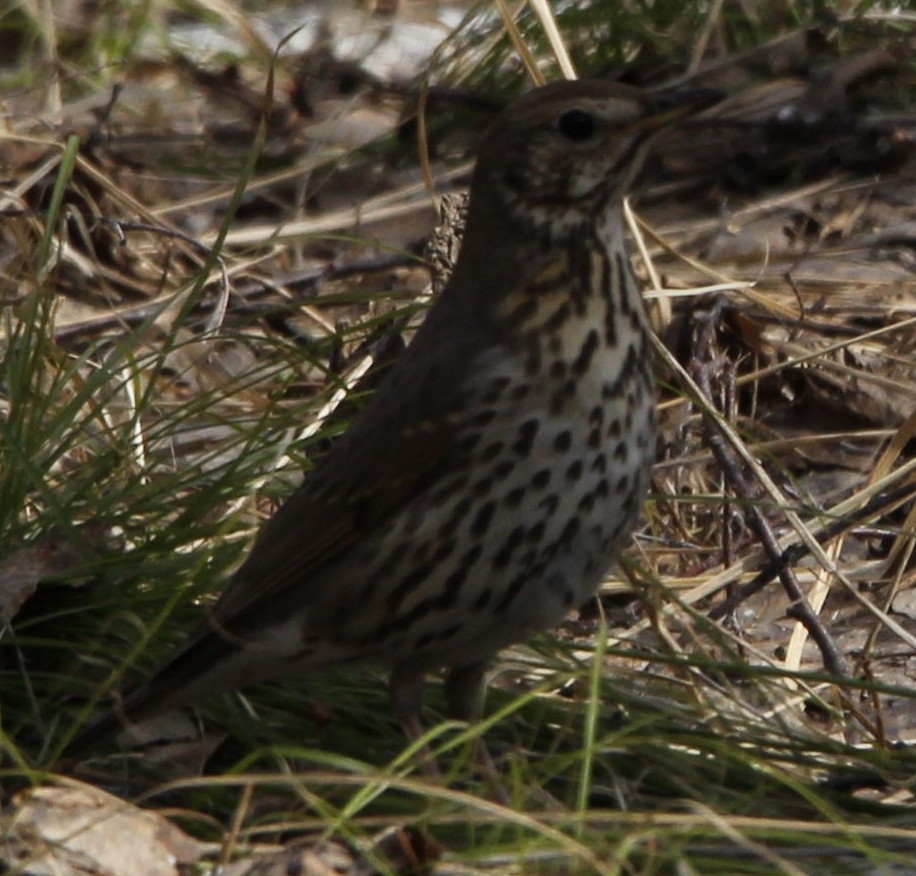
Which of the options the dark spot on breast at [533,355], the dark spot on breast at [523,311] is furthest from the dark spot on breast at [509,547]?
the dark spot on breast at [523,311]

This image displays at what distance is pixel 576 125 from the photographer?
12.8 ft

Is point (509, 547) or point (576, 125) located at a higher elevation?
point (576, 125)

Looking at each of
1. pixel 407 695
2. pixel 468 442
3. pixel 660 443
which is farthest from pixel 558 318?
pixel 660 443

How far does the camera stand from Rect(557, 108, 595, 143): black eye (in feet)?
12.8

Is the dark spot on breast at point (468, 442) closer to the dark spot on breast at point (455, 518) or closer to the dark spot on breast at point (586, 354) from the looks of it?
the dark spot on breast at point (455, 518)

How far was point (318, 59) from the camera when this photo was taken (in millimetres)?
8125

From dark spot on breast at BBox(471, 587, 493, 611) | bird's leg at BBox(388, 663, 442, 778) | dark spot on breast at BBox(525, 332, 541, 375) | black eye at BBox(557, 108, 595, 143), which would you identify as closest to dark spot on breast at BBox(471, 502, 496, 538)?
dark spot on breast at BBox(471, 587, 493, 611)

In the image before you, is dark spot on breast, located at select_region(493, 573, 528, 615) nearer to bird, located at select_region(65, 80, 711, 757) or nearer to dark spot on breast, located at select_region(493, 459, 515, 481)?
bird, located at select_region(65, 80, 711, 757)

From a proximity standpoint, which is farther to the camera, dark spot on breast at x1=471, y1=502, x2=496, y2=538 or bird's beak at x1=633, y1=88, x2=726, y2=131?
bird's beak at x1=633, y1=88, x2=726, y2=131

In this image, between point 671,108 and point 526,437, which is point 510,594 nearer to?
point 526,437

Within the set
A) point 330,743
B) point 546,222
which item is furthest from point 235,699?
point 546,222

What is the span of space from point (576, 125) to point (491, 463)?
65 centimetres

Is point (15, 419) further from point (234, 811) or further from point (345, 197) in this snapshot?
point (345, 197)

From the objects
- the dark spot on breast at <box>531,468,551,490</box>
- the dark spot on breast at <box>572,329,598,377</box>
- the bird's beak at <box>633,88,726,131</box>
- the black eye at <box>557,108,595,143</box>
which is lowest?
the dark spot on breast at <box>531,468,551,490</box>
